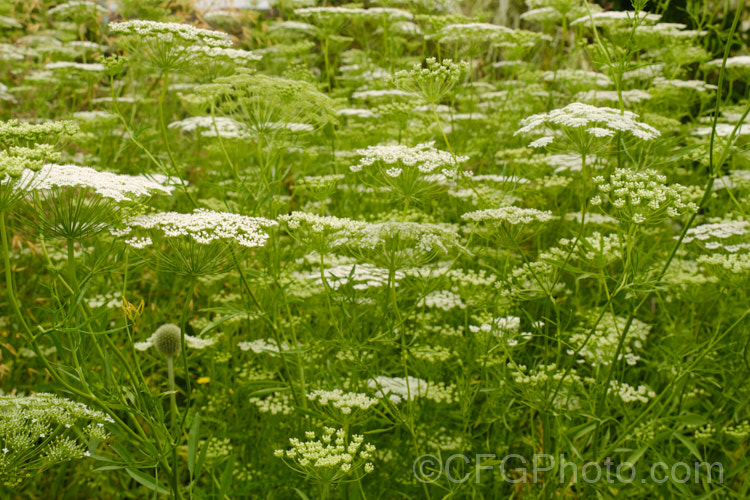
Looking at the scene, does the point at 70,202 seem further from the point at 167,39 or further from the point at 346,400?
the point at 346,400

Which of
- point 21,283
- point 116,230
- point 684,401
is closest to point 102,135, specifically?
point 21,283

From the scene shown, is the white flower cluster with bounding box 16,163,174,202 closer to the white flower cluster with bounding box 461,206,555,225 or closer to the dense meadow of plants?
the dense meadow of plants

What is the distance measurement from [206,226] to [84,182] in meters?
0.52

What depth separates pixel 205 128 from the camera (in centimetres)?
607

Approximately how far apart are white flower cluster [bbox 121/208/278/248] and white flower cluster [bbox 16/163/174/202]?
0.13 metres

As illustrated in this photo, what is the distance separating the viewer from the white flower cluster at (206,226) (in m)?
2.34

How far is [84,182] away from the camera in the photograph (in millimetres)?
2359

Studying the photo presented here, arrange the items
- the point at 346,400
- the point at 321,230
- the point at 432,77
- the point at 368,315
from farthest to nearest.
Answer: the point at 368,315 < the point at 432,77 < the point at 321,230 < the point at 346,400

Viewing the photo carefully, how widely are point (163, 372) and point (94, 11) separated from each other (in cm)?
502

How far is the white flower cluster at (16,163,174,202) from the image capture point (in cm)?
226

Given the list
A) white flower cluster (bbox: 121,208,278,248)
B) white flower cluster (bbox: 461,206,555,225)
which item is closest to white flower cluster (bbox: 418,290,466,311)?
white flower cluster (bbox: 461,206,555,225)

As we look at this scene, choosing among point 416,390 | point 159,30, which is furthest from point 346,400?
point 159,30

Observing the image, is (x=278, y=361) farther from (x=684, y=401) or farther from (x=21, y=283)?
(x=684, y=401)

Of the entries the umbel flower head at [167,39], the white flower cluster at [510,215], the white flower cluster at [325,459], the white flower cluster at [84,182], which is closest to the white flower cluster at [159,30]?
the umbel flower head at [167,39]
